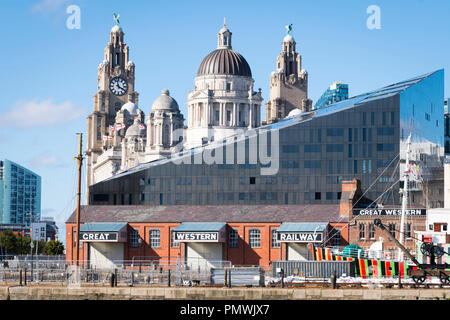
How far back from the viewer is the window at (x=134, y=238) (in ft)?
347

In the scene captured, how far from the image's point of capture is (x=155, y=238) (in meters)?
105

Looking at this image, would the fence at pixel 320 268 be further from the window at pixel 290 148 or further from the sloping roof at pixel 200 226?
the window at pixel 290 148

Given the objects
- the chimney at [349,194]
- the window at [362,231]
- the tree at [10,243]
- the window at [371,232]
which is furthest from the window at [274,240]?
the tree at [10,243]

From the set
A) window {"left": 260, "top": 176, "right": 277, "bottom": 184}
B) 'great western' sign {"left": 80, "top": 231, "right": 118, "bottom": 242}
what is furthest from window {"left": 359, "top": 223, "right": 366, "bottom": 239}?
'great western' sign {"left": 80, "top": 231, "right": 118, "bottom": 242}

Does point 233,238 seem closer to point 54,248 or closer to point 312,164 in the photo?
point 312,164

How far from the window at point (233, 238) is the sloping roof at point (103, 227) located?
11.6 m

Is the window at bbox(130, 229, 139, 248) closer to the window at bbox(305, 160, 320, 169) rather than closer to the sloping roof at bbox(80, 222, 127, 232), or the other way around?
the sloping roof at bbox(80, 222, 127, 232)

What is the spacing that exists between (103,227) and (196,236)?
1104 centimetres

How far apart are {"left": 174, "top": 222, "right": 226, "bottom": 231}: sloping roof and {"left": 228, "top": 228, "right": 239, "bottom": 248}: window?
4.02ft

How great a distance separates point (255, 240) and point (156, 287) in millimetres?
38881

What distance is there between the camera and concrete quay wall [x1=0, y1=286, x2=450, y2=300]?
60.2 metres
